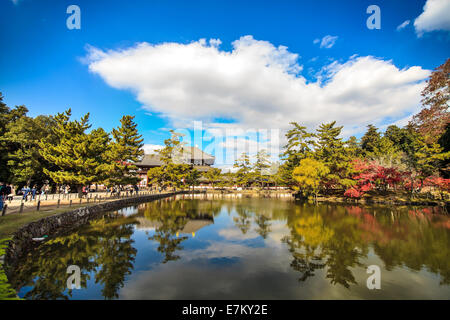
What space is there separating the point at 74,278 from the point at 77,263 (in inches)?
52.5

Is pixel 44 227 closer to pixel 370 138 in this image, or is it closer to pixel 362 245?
pixel 362 245

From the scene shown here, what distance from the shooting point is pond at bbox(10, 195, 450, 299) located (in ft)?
17.7

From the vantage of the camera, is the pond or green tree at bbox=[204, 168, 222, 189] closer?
the pond

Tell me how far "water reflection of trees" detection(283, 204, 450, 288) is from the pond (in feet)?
0.13

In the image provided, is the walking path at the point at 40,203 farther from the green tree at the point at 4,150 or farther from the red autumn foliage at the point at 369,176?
the red autumn foliage at the point at 369,176

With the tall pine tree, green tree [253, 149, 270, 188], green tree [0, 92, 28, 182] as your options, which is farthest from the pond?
green tree [253, 149, 270, 188]

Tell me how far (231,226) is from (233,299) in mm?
8282

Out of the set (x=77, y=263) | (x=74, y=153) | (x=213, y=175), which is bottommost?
(x=77, y=263)

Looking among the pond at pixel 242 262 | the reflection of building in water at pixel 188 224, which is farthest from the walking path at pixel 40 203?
the reflection of building in water at pixel 188 224

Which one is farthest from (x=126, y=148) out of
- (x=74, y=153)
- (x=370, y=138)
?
(x=370, y=138)

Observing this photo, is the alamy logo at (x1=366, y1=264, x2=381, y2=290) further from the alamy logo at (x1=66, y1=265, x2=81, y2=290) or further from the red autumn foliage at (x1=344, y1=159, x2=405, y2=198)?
the red autumn foliage at (x1=344, y1=159, x2=405, y2=198)

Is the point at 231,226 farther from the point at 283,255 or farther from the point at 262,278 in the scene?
the point at 262,278

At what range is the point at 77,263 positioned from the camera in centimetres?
711
